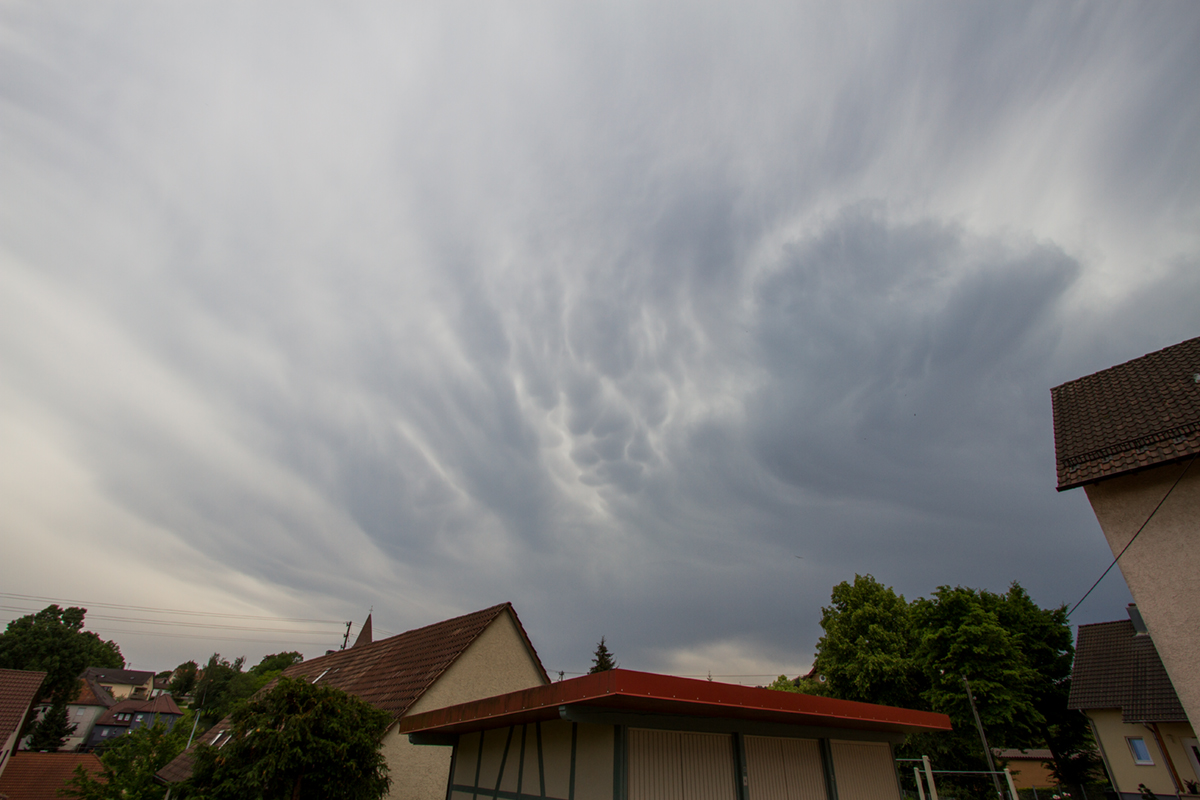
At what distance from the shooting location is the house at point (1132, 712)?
834 inches

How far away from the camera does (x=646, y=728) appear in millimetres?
8664

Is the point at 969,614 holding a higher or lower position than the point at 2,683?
higher

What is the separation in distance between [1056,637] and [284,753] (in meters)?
43.8

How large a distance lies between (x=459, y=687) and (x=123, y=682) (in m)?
122

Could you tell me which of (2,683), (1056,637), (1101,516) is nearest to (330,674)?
(2,683)

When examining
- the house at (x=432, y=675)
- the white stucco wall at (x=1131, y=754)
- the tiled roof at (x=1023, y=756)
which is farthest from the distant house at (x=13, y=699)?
the tiled roof at (x=1023, y=756)

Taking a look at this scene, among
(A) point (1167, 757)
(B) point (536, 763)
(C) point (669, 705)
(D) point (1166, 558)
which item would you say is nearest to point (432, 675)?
(B) point (536, 763)

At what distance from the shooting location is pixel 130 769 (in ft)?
57.7

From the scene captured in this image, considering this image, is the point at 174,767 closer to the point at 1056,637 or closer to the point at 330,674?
the point at 330,674

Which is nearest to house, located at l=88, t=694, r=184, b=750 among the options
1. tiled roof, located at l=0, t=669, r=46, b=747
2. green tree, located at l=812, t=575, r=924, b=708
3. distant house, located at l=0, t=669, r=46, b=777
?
distant house, located at l=0, t=669, r=46, b=777

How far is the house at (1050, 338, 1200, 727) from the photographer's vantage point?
8.80 m

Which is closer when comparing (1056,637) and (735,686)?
(735,686)

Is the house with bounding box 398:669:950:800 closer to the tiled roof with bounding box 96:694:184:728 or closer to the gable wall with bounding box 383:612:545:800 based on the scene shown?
the gable wall with bounding box 383:612:545:800

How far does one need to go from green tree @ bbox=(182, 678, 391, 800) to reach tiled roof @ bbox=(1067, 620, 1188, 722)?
2828 cm
